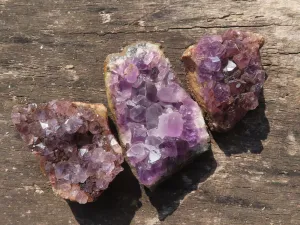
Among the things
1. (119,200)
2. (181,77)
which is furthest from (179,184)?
(181,77)

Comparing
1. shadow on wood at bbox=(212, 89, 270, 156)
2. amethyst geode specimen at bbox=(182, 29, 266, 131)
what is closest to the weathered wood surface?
shadow on wood at bbox=(212, 89, 270, 156)

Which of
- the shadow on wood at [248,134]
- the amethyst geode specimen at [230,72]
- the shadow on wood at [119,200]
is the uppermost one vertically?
the amethyst geode specimen at [230,72]

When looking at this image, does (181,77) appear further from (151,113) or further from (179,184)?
(179,184)

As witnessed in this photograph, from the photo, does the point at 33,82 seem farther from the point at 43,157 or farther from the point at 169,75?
the point at 169,75

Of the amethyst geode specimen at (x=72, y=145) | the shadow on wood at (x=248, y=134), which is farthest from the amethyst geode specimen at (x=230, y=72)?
the amethyst geode specimen at (x=72, y=145)

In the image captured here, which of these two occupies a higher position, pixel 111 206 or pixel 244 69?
pixel 244 69

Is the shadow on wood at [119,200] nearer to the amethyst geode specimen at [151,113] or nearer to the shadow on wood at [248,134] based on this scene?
the amethyst geode specimen at [151,113]

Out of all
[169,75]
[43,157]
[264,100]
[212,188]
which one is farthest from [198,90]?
[43,157]
